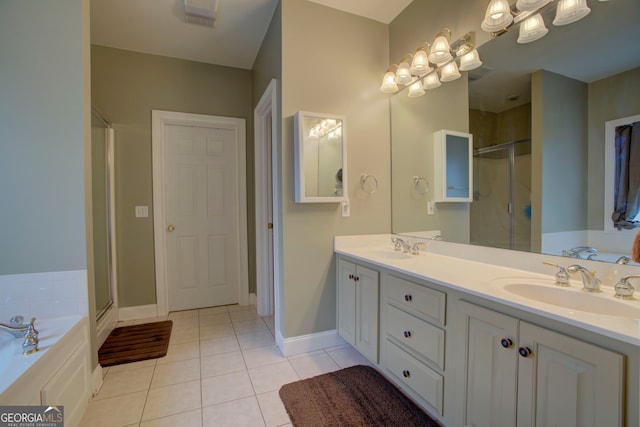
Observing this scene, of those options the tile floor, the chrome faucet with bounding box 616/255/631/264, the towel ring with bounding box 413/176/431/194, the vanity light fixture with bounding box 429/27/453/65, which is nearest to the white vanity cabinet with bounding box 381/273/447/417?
the tile floor


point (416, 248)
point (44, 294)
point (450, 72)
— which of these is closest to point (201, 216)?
point (44, 294)

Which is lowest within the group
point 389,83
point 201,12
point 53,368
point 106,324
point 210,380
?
point 210,380

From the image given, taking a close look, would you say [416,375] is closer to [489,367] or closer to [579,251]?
[489,367]

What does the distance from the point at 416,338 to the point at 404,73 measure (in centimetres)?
A: 186

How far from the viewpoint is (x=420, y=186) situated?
7.09ft

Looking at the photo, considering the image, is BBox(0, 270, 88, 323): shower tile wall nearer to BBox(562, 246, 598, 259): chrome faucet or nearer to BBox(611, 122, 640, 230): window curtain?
BBox(562, 246, 598, 259): chrome faucet

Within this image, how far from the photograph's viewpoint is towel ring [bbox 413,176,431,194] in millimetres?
2121

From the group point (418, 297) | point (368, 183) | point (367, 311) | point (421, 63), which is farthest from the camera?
point (368, 183)

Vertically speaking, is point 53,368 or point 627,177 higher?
point 627,177

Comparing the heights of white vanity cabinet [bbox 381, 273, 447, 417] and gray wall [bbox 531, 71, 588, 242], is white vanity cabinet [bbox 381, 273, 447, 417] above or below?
below

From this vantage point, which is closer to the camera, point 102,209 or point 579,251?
point 579,251

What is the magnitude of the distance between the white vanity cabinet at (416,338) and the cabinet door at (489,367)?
0.14 meters

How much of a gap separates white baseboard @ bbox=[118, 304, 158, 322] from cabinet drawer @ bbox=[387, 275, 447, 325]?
8.36 ft

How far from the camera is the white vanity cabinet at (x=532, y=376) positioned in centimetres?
78
